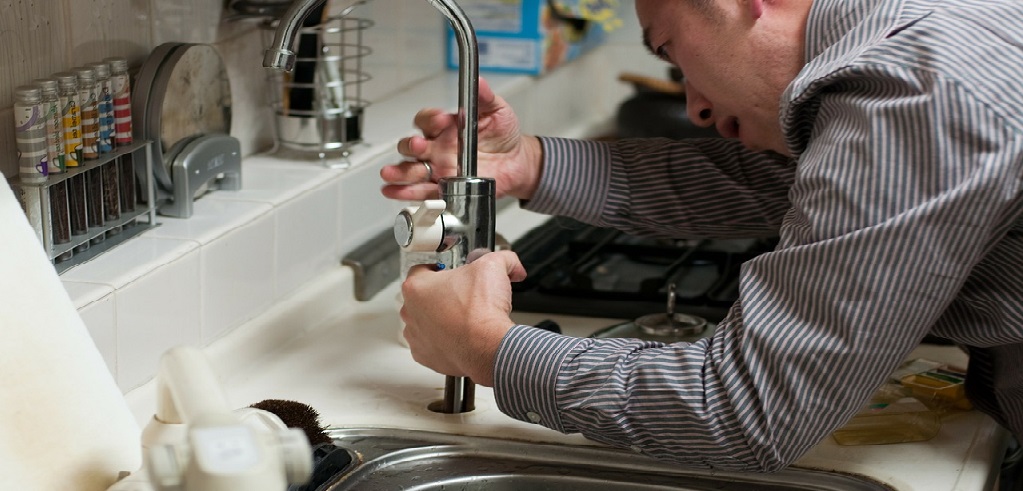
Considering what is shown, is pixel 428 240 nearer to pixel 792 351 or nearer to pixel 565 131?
pixel 792 351

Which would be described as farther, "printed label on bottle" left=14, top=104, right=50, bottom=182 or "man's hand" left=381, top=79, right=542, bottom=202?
"man's hand" left=381, top=79, right=542, bottom=202

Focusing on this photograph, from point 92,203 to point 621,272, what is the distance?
68 centimetres

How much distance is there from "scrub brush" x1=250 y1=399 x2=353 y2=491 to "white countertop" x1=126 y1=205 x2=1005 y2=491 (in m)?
0.07

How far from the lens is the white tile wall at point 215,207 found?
103 centimetres

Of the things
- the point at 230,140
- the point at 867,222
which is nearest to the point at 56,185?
the point at 230,140

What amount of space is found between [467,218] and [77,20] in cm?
41

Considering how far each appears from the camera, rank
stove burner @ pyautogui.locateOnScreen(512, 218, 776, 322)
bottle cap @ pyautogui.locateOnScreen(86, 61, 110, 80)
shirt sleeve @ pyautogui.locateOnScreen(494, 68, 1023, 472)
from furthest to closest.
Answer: stove burner @ pyautogui.locateOnScreen(512, 218, 776, 322)
bottle cap @ pyautogui.locateOnScreen(86, 61, 110, 80)
shirt sleeve @ pyautogui.locateOnScreen(494, 68, 1023, 472)

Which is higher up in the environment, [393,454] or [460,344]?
[460,344]

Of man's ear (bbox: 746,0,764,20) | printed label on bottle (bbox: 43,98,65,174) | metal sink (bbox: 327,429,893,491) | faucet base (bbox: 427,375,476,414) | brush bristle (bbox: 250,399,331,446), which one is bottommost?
metal sink (bbox: 327,429,893,491)

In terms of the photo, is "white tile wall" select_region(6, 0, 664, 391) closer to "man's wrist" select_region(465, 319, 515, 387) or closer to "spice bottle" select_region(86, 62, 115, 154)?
"spice bottle" select_region(86, 62, 115, 154)

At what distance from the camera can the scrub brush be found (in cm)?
98

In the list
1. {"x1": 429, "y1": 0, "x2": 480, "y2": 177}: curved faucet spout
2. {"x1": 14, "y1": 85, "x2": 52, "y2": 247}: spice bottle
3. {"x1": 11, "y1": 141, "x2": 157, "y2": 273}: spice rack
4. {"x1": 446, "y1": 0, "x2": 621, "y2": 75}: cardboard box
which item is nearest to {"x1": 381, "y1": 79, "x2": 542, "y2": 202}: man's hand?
{"x1": 429, "y1": 0, "x2": 480, "y2": 177}: curved faucet spout

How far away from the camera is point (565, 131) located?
91.5 inches

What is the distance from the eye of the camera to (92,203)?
3.59 ft
